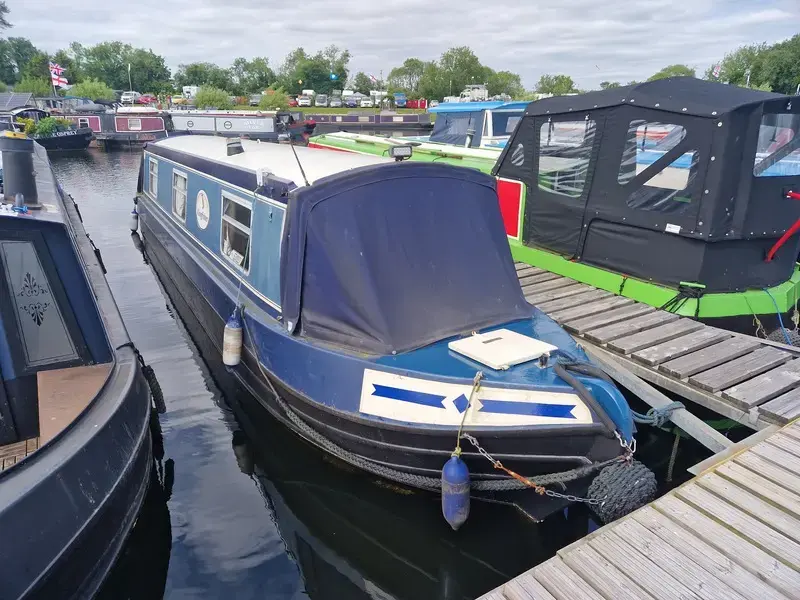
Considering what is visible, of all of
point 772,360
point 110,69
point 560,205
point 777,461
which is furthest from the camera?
point 110,69

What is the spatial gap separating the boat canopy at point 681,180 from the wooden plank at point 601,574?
3.71 m

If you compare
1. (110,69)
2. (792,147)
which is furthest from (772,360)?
(110,69)

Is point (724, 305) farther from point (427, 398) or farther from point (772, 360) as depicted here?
point (427, 398)

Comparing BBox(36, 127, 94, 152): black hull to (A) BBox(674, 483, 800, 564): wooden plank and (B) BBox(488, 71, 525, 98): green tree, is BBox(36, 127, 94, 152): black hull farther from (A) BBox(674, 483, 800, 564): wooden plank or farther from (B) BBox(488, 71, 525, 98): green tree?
(B) BBox(488, 71, 525, 98): green tree

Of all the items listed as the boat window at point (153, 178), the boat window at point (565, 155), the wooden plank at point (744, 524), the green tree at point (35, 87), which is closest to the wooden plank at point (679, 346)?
the wooden plank at point (744, 524)

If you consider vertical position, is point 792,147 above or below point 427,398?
above

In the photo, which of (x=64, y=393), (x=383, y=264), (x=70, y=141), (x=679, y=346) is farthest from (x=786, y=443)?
(x=70, y=141)

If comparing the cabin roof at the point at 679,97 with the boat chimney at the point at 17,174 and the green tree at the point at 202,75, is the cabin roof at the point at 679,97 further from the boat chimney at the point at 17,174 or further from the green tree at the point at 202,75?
the green tree at the point at 202,75

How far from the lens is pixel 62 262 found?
171 inches

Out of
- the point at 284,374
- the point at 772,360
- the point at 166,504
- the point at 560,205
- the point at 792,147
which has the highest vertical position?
the point at 792,147

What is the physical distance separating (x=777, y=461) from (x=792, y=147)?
3.56 metres

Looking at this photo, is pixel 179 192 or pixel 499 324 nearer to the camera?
pixel 499 324

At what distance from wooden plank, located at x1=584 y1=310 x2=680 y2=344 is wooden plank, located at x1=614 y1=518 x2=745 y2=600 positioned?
2278 millimetres

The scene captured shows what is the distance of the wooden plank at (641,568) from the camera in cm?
279
